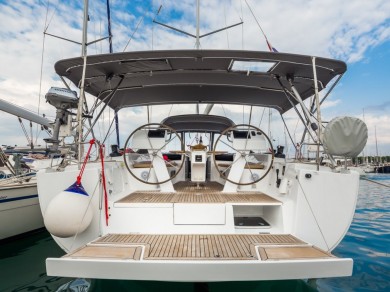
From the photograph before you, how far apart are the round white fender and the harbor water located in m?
0.90

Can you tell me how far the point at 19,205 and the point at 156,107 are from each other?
11.9 ft

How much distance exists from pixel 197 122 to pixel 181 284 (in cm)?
395

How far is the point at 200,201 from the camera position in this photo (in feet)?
10.6

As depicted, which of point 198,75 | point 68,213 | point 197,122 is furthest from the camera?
point 197,122

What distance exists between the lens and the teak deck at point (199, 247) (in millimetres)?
2148

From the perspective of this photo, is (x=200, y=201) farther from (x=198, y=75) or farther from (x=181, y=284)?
(x=198, y=75)

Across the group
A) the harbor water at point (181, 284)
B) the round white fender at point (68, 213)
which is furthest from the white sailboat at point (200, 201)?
the harbor water at point (181, 284)

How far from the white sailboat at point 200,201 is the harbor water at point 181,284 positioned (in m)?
0.58

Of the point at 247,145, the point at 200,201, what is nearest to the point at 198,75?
the point at 247,145

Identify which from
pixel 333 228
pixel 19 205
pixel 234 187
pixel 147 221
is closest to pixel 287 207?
pixel 333 228

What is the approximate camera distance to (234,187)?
4.07 meters

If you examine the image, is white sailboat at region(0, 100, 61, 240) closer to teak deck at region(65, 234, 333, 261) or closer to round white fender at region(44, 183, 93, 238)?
round white fender at region(44, 183, 93, 238)

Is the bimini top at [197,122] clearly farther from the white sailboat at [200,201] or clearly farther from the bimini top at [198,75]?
the white sailboat at [200,201]

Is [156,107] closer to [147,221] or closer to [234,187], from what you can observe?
[234,187]
